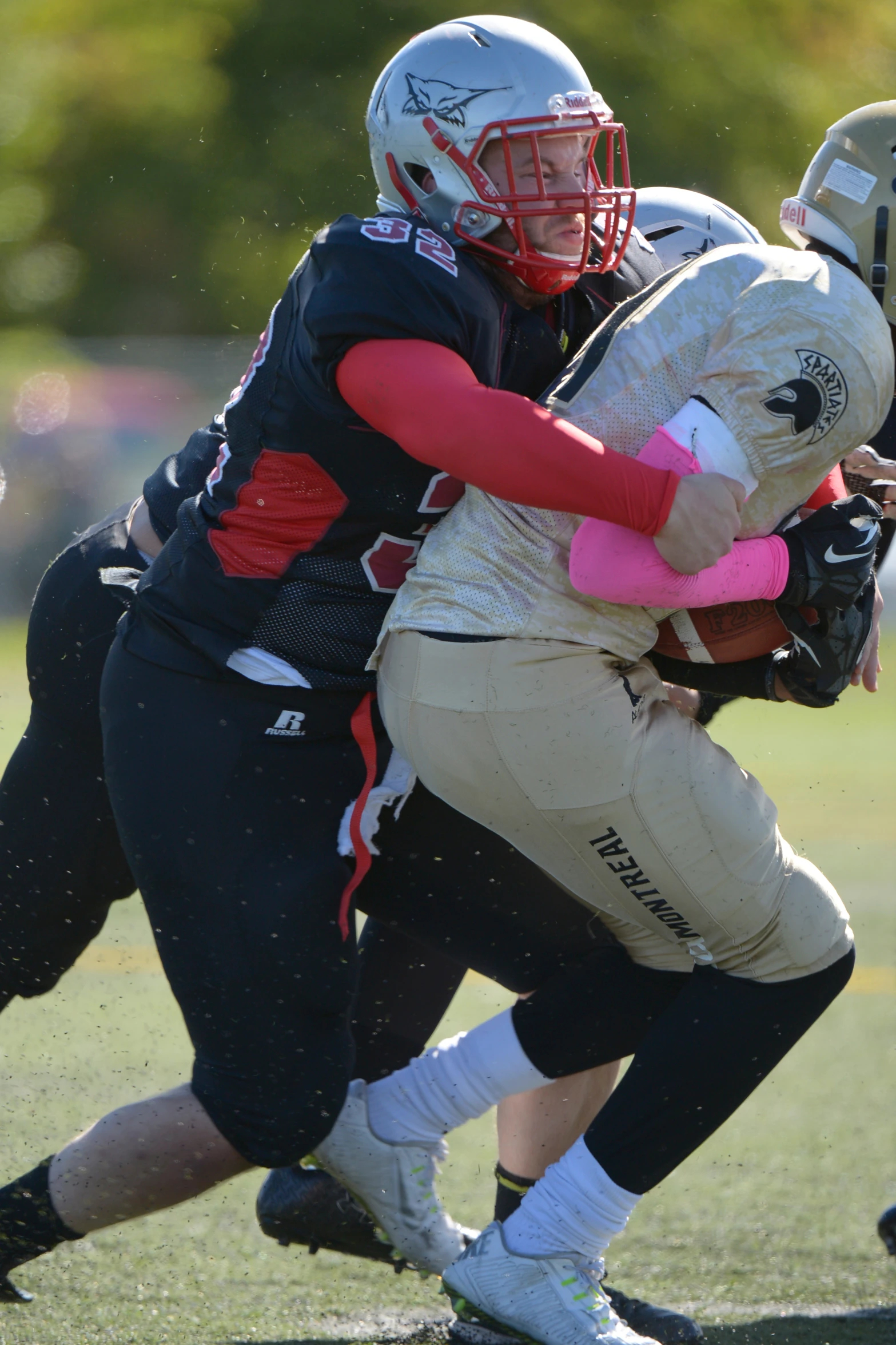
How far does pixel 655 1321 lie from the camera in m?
2.30

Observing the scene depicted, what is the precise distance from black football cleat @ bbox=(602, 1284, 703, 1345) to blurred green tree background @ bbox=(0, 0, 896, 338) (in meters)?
11.9

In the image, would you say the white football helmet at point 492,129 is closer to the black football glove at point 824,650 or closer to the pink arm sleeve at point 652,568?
the pink arm sleeve at point 652,568

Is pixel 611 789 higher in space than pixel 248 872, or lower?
higher

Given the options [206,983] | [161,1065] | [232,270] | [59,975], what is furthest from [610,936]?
[232,270]

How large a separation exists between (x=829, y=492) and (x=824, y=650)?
0.23 meters

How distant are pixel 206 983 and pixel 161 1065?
5.64ft

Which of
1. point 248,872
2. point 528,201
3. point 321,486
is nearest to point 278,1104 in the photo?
point 248,872

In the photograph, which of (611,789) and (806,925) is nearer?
(611,789)

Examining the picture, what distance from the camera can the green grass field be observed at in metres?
2.38

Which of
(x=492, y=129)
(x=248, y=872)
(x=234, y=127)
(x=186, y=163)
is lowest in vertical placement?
(x=186, y=163)

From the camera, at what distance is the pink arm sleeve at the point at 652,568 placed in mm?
1810

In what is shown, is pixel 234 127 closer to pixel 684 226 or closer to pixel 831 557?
pixel 684 226

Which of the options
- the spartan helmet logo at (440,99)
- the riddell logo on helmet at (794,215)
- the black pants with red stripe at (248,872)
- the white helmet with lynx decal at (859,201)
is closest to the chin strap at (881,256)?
the white helmet with lynx decal at (859,201)

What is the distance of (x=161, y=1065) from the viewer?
145 inches
